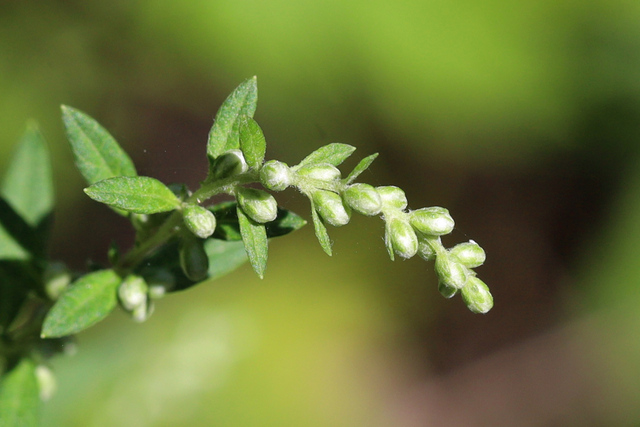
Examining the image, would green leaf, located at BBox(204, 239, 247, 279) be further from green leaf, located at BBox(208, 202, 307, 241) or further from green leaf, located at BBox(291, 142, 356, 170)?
green leaf, located at BBox(291, 142, 356, 170)

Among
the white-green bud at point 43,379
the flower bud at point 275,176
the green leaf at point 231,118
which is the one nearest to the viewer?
the flower bud at point 275,176

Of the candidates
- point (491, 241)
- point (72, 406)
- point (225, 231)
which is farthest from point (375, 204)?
point (491, 241)

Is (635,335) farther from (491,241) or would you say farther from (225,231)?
(225,231)

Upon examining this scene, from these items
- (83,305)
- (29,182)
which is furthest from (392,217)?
(29,182)

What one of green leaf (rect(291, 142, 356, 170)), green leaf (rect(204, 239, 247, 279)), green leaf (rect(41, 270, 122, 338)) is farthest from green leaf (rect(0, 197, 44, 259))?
green leaf (rect(291, 142, 356, 170))

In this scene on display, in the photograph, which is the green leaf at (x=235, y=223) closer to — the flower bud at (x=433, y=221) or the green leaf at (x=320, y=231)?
the green leaf at (x=320, y=231)

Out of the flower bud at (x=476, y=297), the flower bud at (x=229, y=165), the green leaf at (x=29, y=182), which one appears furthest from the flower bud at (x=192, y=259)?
the green leaf at (x=29, y=182)
